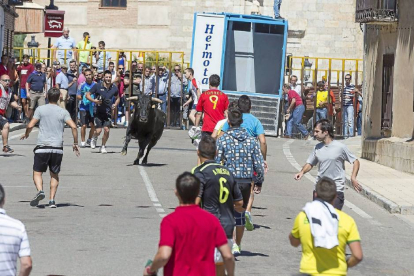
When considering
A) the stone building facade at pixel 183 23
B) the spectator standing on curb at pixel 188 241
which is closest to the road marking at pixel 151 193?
the spectator standing on curb at pixel 188 241

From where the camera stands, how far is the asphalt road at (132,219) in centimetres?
1237

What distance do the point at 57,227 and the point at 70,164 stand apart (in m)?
8.93

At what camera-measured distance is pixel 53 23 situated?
40406mm

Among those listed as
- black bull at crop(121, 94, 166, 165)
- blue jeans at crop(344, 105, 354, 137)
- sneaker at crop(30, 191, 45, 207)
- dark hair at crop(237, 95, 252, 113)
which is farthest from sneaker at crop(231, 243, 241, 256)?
blue jeans at crop(344, 105, 354, 137)

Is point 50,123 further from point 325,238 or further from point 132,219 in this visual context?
point 325,238

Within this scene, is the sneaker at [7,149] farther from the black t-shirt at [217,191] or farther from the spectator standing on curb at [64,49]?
the black t-shirt at [217,191]

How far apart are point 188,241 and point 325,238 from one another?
3.72ft

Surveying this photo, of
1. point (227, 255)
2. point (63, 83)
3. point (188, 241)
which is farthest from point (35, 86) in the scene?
point (188, 241)

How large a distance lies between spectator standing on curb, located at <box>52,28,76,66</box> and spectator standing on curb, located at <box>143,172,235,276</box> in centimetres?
3250

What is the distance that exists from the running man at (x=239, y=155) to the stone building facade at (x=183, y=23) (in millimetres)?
47773

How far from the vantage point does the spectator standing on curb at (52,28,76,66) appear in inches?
1571

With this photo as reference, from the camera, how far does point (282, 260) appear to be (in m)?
12.8

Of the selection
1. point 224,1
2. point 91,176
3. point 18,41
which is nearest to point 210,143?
point 91,176

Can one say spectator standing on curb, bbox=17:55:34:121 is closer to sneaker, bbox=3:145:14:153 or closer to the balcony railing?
sneaker, bbox=3:145:14:153
